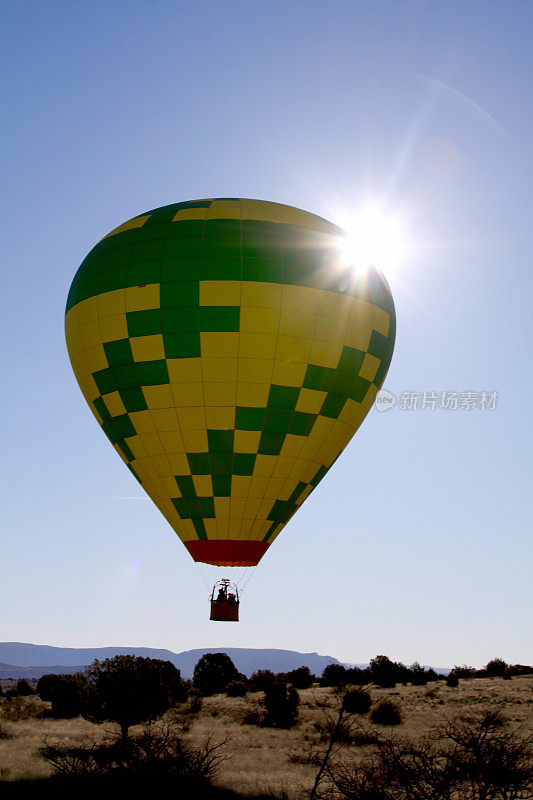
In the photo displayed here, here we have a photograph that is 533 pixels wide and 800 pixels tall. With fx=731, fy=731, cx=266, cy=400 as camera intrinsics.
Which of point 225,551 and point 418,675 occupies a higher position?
point 225,551

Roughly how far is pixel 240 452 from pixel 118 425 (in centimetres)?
482

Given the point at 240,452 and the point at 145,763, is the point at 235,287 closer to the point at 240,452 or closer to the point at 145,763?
the point at 240,452

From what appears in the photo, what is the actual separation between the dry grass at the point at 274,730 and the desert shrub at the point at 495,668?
419cm

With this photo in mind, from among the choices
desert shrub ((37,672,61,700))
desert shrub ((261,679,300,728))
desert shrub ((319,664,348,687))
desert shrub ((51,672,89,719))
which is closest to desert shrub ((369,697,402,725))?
desert shrub ((261,679,300,728))

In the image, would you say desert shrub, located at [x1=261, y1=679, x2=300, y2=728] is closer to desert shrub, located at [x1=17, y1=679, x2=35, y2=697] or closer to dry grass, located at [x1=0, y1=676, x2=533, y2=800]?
dry grass, located at [x1=0, y1=676, x2=533, y2=800]

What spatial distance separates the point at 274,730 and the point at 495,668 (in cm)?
2694

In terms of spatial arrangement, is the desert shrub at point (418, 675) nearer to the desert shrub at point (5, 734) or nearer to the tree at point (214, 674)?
the tree at point (214, 674)

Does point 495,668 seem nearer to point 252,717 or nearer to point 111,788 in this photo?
point 252,717

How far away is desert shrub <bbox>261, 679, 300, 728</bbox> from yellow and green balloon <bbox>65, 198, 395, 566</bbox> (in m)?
12.1

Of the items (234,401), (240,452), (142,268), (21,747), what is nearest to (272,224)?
(142,268)

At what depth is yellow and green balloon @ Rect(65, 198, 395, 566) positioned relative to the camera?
80.9 feet

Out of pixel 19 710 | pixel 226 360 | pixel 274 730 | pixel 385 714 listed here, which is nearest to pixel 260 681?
pixel 19 710

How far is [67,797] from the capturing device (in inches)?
698

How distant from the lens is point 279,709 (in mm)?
34500
